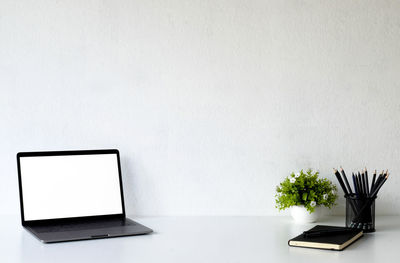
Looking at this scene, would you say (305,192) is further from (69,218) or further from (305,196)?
(69,218)

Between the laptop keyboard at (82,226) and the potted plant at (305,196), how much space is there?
46cm

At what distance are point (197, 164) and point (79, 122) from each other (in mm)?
396

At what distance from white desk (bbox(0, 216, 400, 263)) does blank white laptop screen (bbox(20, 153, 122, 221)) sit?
99 mm

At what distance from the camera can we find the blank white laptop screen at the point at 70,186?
150 cm

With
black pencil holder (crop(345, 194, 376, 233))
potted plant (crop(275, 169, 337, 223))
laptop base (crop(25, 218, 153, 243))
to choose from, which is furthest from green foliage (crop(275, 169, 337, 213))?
laptop base (crop(25, 218, 153, 243))

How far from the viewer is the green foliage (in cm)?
151

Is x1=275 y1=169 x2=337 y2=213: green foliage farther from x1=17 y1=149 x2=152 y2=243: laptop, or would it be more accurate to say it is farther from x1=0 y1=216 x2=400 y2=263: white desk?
x1=17 y1=149 x2=152 y2=243: laptop

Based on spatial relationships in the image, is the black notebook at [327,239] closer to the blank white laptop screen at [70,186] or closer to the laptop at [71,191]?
the laptop at [71,191]

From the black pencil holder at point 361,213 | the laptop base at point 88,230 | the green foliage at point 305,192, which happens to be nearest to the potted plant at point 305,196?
the green foliage at point 305,192

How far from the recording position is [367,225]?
1.41 meters

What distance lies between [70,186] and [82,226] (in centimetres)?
15

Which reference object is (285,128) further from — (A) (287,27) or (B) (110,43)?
(B) (110,43)

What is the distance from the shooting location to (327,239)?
1.25 meters

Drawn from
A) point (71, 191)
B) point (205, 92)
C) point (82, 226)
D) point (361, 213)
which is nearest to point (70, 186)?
point (71, 191)
